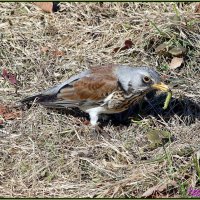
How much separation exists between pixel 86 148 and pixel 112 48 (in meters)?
2.02

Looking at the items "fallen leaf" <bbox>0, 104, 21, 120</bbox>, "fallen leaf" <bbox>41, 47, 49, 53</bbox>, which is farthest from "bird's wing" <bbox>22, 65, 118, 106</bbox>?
"fallen leaf" <bbox>41, 47, 49, 53</bbox>

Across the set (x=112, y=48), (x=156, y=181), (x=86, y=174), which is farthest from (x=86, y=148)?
(x=112, y=48)

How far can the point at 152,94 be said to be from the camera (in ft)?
26.4

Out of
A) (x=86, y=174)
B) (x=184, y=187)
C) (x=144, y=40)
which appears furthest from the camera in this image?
(x=144, y=40)

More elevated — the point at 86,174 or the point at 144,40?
the point at 144,40

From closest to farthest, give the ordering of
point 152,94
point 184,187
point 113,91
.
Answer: point 184,187
point 113,91
point 152,94

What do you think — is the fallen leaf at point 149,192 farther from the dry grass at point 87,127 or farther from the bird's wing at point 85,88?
the bird's wing at point 85,88

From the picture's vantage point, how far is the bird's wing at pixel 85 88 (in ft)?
24.3

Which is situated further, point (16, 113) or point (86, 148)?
point (16, 113)

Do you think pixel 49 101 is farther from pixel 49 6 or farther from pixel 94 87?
pixel 49 6

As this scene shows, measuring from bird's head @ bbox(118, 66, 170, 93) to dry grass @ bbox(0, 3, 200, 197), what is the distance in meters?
0.46

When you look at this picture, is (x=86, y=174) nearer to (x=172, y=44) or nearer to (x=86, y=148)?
(x=86, y=148)

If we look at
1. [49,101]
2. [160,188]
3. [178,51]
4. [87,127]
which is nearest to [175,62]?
[178,51]

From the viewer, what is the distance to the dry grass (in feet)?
21.6
